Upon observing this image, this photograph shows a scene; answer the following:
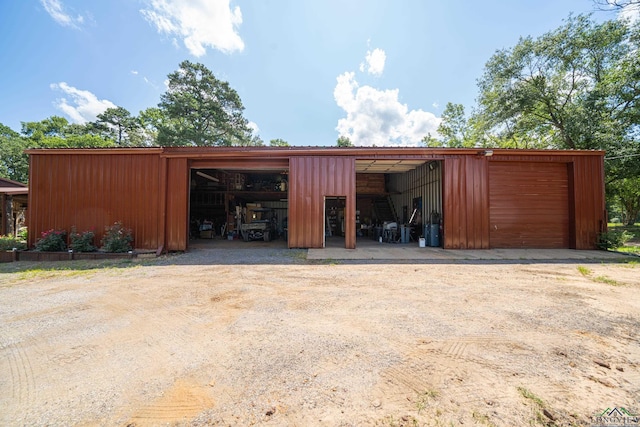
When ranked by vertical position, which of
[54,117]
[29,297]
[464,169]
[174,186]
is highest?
[54,117]

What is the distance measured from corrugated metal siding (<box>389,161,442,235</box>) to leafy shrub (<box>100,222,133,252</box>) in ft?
39.2

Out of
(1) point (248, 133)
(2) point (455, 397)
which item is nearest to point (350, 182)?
(2) point (455, 397)

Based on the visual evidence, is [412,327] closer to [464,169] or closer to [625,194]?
[464,169]

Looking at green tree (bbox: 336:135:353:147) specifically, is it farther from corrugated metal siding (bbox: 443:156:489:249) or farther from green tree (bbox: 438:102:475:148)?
corrugated metal siding (bbox: 443:156:489:249)

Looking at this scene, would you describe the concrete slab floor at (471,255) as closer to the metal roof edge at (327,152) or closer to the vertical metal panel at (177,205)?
the metal roof edge at (327,152)

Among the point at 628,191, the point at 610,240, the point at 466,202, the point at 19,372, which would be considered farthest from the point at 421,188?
the point at 628,191

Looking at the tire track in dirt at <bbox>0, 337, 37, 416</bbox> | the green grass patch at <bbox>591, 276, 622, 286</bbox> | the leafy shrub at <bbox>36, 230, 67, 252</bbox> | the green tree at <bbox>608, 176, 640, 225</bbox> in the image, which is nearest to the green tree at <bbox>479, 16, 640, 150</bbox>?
the green tree at <bbox>608, 176, 640, 225</bbox>

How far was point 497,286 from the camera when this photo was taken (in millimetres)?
5035

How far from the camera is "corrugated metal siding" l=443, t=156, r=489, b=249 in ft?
32.1

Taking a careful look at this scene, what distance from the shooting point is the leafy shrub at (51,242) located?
8430 mm

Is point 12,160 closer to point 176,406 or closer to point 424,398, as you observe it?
point 176,406

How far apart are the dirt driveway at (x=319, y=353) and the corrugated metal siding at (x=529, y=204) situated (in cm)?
511

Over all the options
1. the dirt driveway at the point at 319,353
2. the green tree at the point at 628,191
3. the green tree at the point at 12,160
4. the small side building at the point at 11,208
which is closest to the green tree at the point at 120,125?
the green tree at the point at 12,160

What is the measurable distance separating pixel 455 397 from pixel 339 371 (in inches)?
36.5
